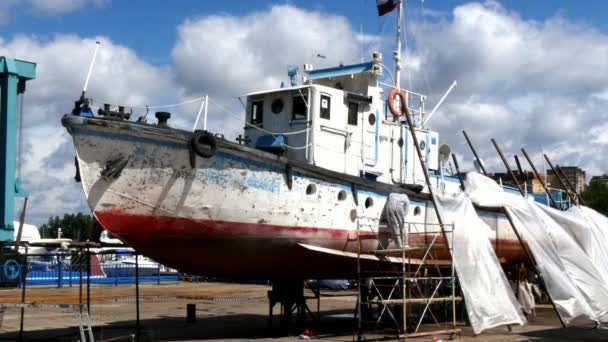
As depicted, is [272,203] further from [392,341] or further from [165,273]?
[165,273]

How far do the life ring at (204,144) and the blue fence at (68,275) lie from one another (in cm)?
1790

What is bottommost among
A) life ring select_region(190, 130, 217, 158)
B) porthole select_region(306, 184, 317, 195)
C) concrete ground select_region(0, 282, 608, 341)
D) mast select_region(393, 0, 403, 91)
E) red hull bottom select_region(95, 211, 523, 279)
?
concrete ground select_region(0, 282, 608, 341)

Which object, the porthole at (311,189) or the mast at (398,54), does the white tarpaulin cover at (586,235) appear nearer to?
the mast at (398,54)

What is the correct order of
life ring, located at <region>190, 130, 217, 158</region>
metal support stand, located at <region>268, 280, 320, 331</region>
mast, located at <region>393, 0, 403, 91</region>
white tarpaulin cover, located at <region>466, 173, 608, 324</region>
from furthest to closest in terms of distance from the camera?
mast, located at <region>393, 0, 403, 91</region> → white tarpaulin cover, located at <region>466, 173, 608, 324</region> → metal support stand, located at <region>268, 280, 320, 331</region> → life ring, located at <region>190, 130, 217, 158</region>

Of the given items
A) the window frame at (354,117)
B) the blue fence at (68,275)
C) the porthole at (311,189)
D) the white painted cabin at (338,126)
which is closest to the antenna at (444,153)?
the white painted cabin at (338,126)

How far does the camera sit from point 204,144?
12.1 m

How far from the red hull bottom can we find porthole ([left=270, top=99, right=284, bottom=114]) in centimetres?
324

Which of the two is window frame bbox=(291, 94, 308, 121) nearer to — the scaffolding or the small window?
the small window

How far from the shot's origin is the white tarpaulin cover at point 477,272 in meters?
14.2

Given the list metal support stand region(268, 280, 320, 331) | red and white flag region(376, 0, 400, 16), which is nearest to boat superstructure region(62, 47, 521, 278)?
metal support stand region(268, 280, 320, 331)

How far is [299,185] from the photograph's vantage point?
13.3 metres

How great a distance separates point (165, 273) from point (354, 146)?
26.7 metres

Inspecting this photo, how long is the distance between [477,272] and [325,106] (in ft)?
15.4

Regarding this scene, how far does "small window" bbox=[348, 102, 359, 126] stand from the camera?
50.8 ft
